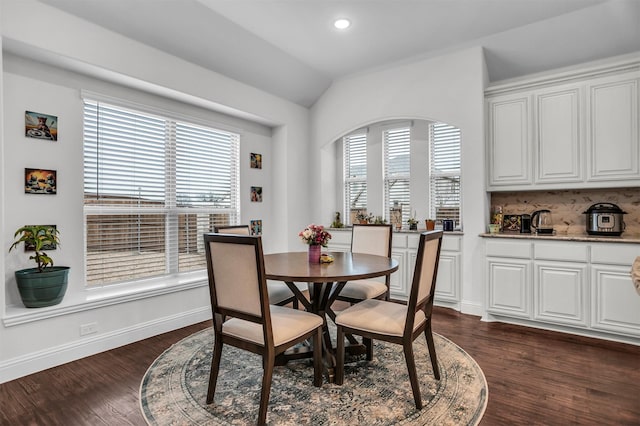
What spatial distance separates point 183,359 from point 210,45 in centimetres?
293

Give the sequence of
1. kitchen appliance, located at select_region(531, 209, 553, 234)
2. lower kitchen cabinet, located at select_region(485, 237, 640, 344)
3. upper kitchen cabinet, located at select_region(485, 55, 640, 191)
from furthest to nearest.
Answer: kitchen appliance, located at select_region(531, 209, 553, 234) < upper kitchen cabinet, located at select_region(485, 55, 640, 191) < lower kitchen cabinet, located at select_region(485, 237, 640, 344)

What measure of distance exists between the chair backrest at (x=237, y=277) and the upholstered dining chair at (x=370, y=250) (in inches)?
43.8

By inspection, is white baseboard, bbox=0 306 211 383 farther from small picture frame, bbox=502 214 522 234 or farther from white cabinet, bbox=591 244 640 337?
white cabinet, bbox=591 244 640 337

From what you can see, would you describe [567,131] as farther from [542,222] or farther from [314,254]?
[314,254]

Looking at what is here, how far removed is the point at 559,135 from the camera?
3609 mm

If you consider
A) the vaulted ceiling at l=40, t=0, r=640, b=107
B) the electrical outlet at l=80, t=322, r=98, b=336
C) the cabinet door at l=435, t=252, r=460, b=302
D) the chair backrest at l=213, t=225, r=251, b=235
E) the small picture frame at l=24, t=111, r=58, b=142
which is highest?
the vaulted ceiling at l=40, t=0, r=640, b=107

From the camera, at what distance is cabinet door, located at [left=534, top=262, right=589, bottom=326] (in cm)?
326

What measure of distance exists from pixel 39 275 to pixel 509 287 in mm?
4140

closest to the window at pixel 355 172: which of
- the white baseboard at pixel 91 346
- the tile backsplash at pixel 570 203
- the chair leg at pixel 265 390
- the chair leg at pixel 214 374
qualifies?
the tile backsplash at pixel 570 203

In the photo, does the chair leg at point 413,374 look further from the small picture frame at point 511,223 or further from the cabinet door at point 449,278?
the small picture frame at point 511,223

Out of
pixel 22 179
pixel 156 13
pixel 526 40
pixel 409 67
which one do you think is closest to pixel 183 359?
pixel 22 179

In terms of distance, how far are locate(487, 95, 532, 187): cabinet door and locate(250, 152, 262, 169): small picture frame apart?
287cm

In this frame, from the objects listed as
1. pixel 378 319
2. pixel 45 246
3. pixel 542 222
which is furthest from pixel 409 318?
pixel 45 246

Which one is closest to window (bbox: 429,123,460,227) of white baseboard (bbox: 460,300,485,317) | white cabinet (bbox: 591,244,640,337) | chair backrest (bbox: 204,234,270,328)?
white baseboard (bbox: 460,300,485,317)
